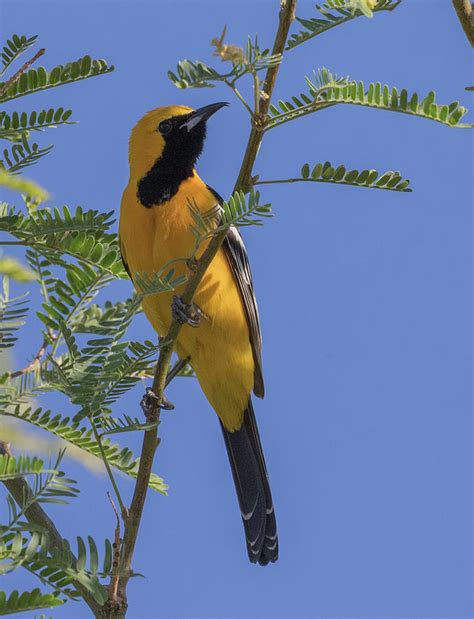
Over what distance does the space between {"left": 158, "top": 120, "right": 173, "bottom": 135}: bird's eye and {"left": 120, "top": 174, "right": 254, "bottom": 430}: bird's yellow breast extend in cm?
40

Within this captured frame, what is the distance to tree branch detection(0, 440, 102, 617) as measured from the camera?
101 inches

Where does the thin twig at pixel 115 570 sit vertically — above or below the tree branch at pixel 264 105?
below

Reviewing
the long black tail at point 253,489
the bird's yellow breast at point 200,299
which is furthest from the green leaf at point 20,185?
the long black tail at point 253,489

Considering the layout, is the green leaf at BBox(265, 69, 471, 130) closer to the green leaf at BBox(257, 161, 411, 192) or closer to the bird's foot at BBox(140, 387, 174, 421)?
the green leaf at BBox(257, 161, 411, 192)

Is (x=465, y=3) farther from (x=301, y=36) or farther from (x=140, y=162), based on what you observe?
(x=140, y=162)

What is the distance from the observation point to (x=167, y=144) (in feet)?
17.3

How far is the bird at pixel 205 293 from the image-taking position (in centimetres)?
465

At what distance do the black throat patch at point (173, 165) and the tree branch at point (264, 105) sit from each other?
2.23m

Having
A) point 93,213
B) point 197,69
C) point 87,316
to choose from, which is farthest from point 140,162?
point 197,69

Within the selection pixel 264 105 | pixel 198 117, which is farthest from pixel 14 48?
pixel 198 117

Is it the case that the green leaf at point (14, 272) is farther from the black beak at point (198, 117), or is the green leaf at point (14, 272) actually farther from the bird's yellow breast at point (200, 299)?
the black beak at point (198, 117)

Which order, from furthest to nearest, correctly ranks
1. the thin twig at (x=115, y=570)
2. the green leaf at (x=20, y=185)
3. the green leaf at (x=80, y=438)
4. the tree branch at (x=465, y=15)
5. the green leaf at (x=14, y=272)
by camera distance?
the green leaf at (x=80, y=438) < the thin twig at (x=115, y=570) < the tree branch at (x=465, y=15) < the green leaf at (x=14, y=272) < the green leaf at (x=20, y=185)

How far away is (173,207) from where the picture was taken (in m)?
4.68

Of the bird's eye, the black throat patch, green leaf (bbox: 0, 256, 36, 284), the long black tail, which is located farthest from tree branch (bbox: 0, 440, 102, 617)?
the bird's eye
